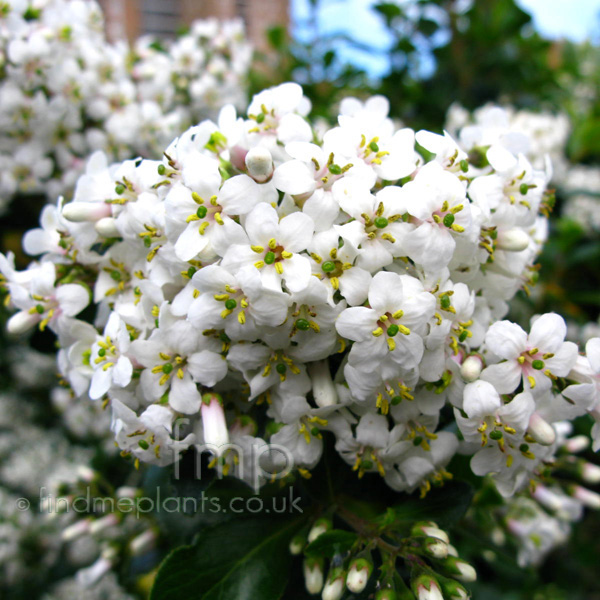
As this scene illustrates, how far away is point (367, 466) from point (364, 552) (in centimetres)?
18

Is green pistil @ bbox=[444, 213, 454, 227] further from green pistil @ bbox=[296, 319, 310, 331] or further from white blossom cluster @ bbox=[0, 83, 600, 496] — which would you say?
green pistil @ bbox=[296, 319, 310, 331]

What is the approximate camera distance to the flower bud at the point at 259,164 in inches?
41.6

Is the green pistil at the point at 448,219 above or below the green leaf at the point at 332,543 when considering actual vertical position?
above

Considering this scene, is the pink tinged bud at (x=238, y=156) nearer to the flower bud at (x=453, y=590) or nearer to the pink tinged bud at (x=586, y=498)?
the flower bud at (x=453, y=590)

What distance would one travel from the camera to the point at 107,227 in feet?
4.19

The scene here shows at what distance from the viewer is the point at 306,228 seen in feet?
3.38

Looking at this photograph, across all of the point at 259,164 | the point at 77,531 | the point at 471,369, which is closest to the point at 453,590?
the point at 471,369

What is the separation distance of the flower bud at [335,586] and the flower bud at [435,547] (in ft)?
0.61

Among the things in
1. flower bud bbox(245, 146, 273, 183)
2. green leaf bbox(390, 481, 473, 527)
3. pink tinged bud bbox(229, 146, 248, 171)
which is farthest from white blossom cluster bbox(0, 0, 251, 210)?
green leaf bbox(390, 481, 473, 527)

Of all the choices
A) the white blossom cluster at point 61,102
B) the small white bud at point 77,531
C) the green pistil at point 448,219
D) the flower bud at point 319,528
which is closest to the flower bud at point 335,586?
the flower bud at point 319,528

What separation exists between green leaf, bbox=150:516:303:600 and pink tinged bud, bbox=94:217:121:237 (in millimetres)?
744

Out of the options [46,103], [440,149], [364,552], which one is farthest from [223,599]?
[46,103]

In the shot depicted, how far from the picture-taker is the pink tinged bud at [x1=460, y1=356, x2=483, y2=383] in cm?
109

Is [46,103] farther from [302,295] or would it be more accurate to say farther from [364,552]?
[364,552]
